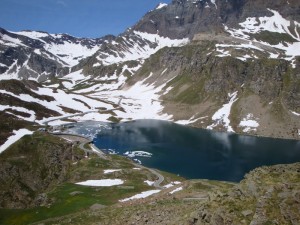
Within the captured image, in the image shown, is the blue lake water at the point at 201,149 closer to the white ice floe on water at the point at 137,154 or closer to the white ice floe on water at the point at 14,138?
the white ice floe on water at the point at 137,154

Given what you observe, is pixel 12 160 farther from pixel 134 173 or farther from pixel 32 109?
pixel 32 109

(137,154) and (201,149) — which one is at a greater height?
(137,154)

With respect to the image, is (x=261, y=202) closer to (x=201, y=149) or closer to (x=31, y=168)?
(x=31, y=168)

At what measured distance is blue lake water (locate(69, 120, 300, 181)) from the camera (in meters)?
121

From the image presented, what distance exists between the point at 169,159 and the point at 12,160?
54490 millimetres

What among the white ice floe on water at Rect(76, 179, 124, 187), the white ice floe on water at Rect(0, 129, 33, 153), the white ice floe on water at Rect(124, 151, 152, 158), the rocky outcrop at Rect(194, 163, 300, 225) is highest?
the white ice floe on water at Rect(0, 129, 33, 153)

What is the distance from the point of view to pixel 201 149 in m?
151

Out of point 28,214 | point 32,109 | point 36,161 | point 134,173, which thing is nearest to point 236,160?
point 134,173

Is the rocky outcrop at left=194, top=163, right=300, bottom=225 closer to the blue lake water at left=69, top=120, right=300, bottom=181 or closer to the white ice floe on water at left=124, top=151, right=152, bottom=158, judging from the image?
the blue lake water at left=69, top=120, right=300, bottom=181

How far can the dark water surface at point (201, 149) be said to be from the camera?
121500 millimetres

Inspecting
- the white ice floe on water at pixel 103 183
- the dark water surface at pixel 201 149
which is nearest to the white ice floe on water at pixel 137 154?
the dark water surface at pixel 201 149

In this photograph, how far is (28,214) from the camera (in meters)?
52.3

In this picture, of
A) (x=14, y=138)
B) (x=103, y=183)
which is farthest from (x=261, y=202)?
(x=14, y=138)

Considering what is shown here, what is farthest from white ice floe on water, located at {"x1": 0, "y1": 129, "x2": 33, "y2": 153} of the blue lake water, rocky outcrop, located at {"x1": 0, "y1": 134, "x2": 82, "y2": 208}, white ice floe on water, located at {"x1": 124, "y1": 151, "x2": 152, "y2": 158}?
white ice floe on water, located at {"x1": 124, "y1": 151, "x2": 152, "y2": 158}
